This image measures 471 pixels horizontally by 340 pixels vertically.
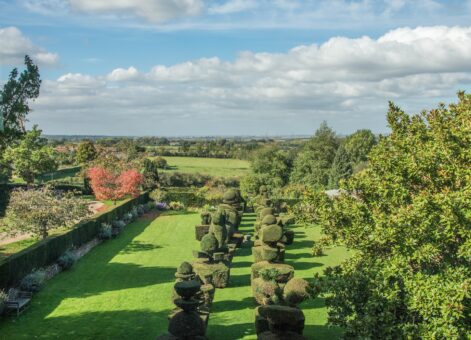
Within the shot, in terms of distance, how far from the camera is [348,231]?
10.8 meters

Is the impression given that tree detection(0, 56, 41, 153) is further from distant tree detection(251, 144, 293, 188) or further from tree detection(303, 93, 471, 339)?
distant tree detection(251, 144, 293, 188)

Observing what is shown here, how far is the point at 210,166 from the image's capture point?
319 ft

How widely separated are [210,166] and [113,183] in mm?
52486

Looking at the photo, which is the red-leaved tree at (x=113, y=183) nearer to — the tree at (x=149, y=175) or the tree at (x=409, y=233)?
the tree at (x=149, y=175)

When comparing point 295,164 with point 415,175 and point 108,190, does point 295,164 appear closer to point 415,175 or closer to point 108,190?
point 108,190

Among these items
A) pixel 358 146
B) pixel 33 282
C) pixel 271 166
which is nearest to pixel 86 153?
pixel 271 166

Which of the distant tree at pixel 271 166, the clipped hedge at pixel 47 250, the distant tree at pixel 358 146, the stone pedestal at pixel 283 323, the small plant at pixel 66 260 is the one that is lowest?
the small plant at pixel 66 260

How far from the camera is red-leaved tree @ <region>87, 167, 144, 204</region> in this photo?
44.1m

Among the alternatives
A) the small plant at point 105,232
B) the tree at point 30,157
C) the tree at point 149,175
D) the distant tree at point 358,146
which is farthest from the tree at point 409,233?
the distant tree at point 358,146

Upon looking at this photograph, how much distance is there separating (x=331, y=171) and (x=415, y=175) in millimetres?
56661

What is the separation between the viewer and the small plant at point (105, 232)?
31103 millimetres

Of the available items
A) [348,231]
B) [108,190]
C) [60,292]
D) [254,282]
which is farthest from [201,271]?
[108,190]

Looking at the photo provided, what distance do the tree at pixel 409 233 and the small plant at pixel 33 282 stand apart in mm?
13343

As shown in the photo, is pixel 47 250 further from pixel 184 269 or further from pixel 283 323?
pixel 283 323
